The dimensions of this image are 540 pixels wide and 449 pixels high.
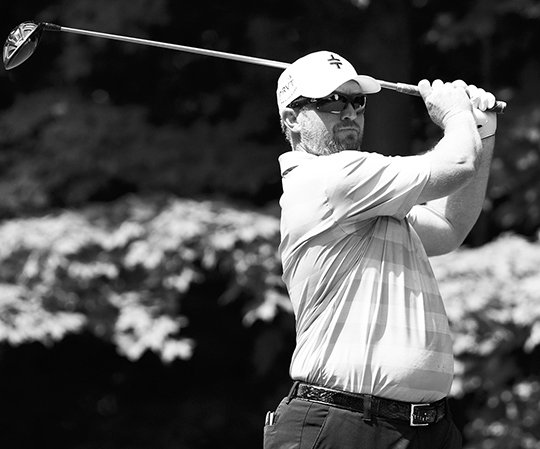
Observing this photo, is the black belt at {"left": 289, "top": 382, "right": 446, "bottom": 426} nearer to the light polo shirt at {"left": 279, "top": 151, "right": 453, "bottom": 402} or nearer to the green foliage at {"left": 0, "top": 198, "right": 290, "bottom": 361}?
the light polo shirt at {"left": 279, "top": 151, "right": 453, "bottom": 402}

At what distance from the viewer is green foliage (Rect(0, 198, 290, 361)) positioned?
23.2 feet

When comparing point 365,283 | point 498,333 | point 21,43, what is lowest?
point 498,333

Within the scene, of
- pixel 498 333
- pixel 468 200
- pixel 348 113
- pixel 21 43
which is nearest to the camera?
pixel 348 113

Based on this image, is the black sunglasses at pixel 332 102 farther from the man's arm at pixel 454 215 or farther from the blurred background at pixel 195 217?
the blurred background at pixel 195 217

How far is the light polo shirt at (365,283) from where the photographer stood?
3.14m

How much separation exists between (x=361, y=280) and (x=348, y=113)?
0.52 metres

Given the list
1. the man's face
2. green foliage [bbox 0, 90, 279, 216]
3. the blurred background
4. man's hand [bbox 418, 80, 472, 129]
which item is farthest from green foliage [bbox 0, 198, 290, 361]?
man's hand [bbox 418, 80, 472, 129]

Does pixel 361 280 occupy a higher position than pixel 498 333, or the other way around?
pixel 361 280

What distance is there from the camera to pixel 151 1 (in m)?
7.90

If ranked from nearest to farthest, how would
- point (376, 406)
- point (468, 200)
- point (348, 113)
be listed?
point (376, 406), point (348, 113), point (468, 200)

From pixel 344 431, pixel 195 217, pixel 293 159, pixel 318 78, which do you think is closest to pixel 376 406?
pixel 344 431

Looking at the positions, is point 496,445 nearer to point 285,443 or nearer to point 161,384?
point 161,384

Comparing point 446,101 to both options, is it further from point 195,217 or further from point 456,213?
point 195,217

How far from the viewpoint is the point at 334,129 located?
3.38 m
